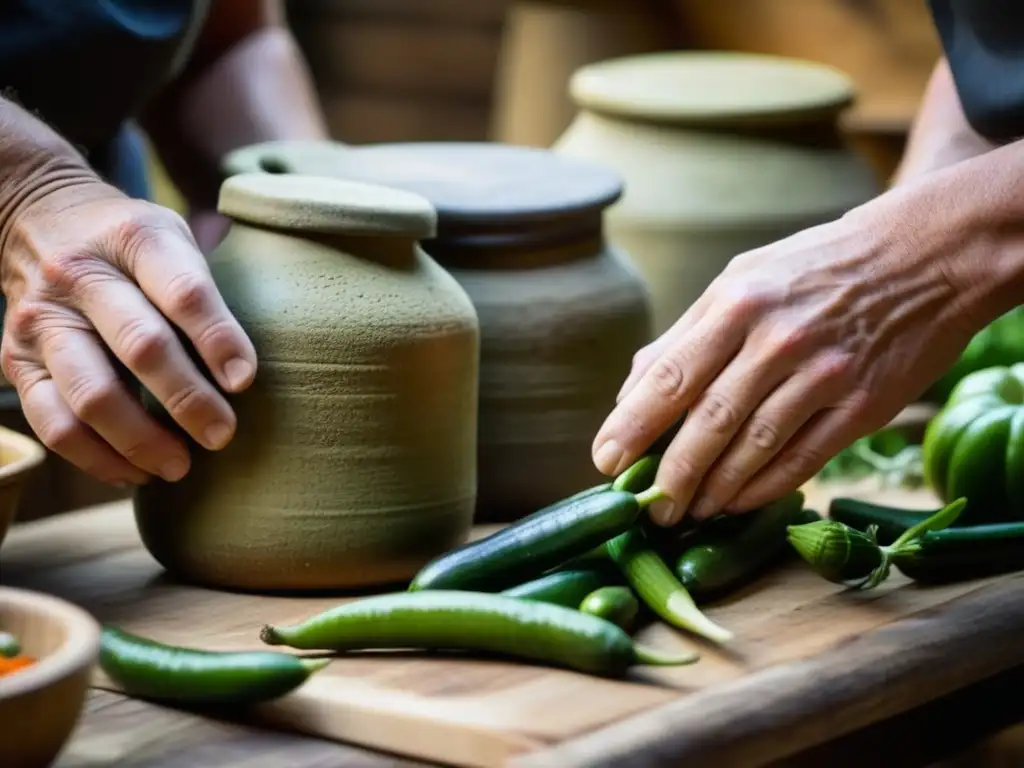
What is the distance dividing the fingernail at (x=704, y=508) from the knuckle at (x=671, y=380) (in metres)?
0.10

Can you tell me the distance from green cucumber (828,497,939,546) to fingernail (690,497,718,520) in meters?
0.21

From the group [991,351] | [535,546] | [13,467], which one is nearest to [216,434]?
[13,467]

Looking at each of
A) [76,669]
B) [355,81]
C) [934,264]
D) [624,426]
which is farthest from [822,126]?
[355,81]

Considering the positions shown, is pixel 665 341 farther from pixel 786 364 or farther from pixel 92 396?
pixel 92 396

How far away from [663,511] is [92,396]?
0.50 m

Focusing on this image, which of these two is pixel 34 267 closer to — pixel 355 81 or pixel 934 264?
pixel 934 264

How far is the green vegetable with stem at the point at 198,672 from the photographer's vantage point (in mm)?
1222

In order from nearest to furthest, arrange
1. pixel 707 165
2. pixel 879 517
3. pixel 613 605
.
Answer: pixel 613 605, pixel 879 517, pixel 707 165

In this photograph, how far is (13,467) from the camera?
1.44 m

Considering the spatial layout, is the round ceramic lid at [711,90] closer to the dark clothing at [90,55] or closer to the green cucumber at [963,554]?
the dark clothing at [90,55]

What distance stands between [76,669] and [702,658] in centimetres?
52

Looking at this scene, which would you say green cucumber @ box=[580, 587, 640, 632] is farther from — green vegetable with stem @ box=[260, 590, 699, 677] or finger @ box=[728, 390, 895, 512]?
finger @ box=[728, 390, 895, 512]

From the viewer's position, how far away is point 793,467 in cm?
151

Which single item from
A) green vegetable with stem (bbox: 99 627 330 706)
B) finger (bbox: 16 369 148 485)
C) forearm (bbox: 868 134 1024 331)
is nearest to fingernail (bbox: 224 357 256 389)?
finger (bbox: 16 369 148 485)
